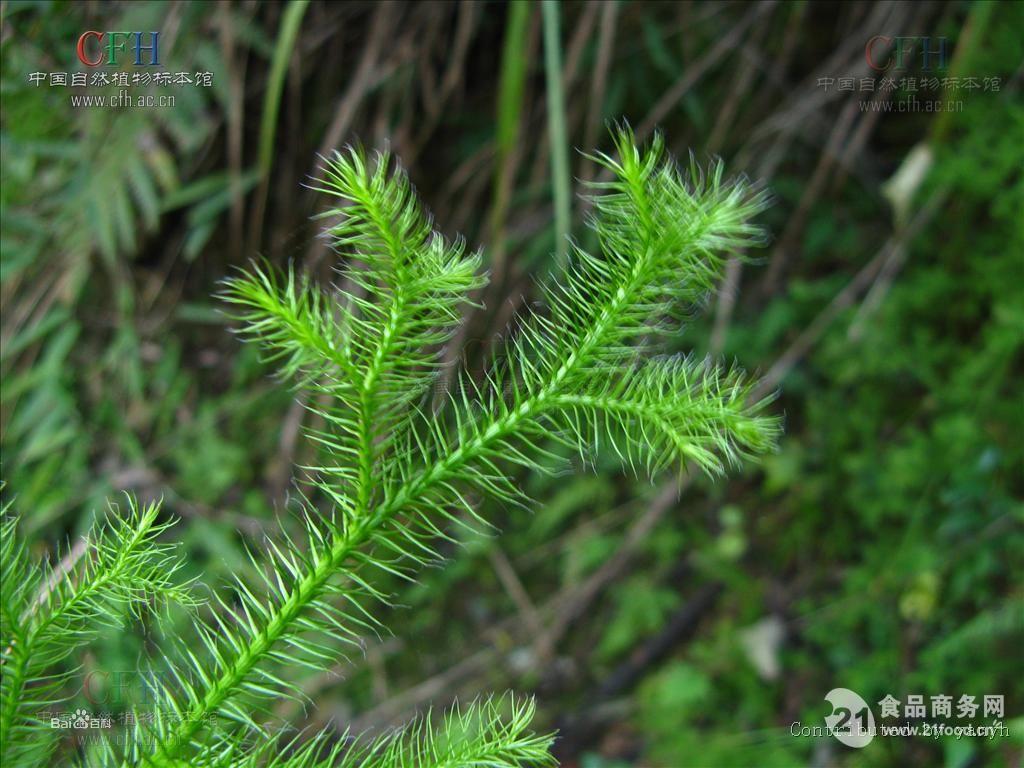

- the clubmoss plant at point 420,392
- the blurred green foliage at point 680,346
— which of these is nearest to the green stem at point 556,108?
the blurred green foliage at point 680,346

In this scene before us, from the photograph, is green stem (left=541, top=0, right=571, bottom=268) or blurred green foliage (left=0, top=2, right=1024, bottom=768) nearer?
green stem (left=541, top=0, right=571, bottom=268)

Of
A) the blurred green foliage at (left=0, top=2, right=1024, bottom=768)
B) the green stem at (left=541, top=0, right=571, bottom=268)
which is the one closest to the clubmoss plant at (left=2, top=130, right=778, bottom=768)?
the green stem at (left=541, top=0, right=571, bottom=268)

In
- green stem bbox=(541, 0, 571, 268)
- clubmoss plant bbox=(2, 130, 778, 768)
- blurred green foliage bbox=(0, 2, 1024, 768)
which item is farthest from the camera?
blurred green foliage bbox=(0, 2, 1024, 768)

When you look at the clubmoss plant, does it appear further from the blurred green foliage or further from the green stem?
the blurred green foliage

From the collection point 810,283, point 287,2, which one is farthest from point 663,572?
point 287,2

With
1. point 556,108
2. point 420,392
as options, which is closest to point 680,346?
point 556,108

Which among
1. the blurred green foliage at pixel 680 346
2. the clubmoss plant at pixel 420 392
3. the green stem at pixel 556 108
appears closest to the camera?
the clubmoss plant at pixel 420 392

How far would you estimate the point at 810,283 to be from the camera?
1290mm

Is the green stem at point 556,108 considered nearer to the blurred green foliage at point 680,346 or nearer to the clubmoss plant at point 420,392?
the blurred green foliage at point 680,346

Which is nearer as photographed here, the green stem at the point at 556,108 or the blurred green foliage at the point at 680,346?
the green stem at the point at 556,108

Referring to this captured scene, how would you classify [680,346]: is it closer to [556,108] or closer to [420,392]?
[556,108]

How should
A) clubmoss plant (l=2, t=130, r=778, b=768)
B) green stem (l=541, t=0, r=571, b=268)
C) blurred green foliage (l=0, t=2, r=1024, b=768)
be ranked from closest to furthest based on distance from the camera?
clubmoss plant (l=2, t=130, r=778, b=768)
green stem (l=541, t=0, r=571, b=268)
blurred green foliage (l=0, t=2, r=1024, b=768)

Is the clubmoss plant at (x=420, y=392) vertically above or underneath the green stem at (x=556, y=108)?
underneath

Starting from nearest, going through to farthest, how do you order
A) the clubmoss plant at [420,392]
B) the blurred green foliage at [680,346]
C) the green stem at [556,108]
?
the clubmoss plant at [420,392]
the green stem at [556,108]
the blurred green foliage at [680,346]
